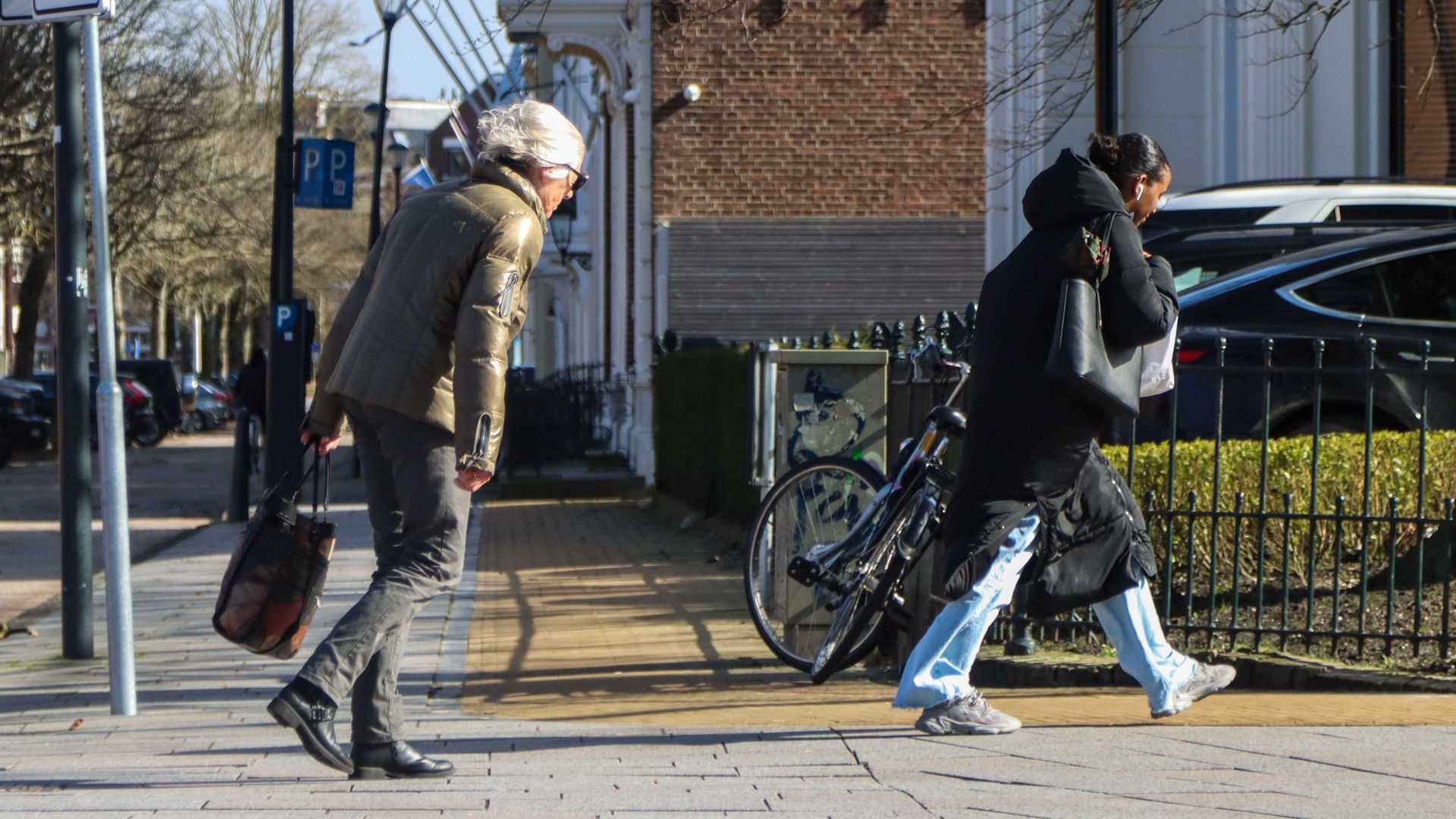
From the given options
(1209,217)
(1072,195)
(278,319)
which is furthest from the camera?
(278,319)

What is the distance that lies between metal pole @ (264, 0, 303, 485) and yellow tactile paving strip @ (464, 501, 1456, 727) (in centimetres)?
555

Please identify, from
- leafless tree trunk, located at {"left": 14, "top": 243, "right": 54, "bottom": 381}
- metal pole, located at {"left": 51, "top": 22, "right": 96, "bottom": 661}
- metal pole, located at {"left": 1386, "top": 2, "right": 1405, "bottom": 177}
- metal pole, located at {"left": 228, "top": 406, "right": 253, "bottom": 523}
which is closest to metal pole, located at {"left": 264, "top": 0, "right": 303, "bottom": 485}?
metal pole, located at {"left": 228, "top": 406, "right": 253, "bottom": 523}

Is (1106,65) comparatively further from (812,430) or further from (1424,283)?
(812,430)

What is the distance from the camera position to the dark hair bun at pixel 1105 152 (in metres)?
5.16

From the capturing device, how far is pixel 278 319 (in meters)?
16.4

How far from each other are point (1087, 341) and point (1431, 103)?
1345cm

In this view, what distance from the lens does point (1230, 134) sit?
691 inches

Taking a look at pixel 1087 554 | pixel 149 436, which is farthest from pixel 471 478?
pixel 149 436

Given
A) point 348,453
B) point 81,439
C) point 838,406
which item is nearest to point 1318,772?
point 838,406

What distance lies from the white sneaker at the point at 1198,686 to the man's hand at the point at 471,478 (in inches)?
85.4

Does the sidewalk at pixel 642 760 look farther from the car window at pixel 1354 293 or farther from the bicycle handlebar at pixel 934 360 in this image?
the car window at pixel 1354 293

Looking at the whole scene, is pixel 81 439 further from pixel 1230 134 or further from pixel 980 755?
pixel 1230 134

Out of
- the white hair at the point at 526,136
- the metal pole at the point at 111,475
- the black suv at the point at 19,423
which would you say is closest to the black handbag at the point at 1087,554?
the white hair at the point at 526,136

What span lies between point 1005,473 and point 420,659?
317cm
